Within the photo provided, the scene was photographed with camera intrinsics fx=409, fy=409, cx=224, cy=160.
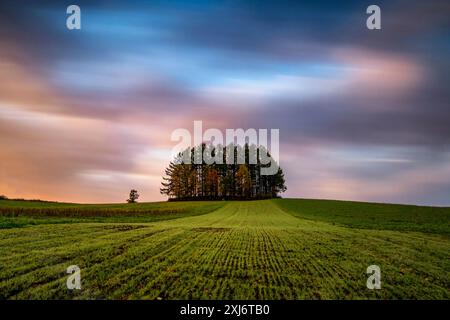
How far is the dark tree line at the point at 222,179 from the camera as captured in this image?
4835 inches

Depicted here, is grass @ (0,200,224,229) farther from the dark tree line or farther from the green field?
the dark tree line

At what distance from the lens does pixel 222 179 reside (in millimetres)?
125938

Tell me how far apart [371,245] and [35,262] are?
1705 centimetres

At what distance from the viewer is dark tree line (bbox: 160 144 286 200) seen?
12281cm

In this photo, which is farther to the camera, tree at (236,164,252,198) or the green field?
tree at (236,164,252,198)
